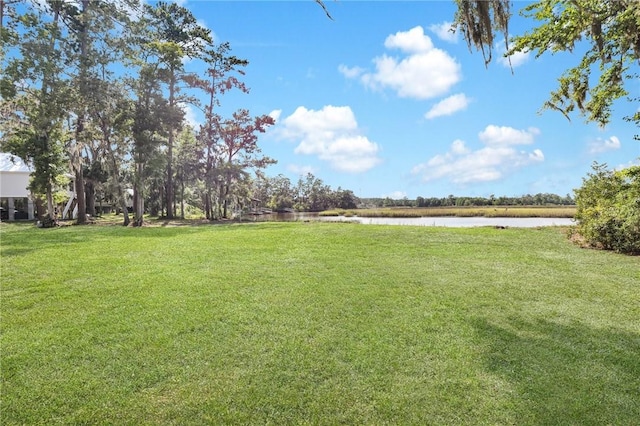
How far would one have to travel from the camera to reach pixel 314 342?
4008mm

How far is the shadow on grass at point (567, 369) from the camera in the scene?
2961mm

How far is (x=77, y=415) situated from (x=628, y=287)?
8168 mm

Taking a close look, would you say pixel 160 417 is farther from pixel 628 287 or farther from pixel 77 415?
pixel 628 287

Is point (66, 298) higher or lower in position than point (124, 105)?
lower

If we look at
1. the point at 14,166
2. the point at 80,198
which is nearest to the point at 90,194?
the point at 14,166

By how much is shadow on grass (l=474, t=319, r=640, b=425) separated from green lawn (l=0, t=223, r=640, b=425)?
0.05ft

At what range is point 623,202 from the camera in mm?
6520

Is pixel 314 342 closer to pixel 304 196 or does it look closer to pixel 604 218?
pixel 604 218

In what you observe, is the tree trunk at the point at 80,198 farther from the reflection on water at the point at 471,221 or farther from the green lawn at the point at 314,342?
the green lawn at the point at 314,342

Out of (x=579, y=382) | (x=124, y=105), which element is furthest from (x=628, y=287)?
(x=124, y=105)

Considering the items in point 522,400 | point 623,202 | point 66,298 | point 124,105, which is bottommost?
point 522,400

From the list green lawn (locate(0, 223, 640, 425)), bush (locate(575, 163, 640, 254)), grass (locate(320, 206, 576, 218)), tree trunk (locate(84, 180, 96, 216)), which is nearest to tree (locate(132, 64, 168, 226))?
tree trunk (locate(84, 180, 96, 216))

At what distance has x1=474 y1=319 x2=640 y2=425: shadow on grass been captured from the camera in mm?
2961

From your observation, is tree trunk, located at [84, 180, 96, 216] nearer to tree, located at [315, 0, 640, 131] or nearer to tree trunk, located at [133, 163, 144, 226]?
tree trunk, located at [133, 163, 144, 226]
